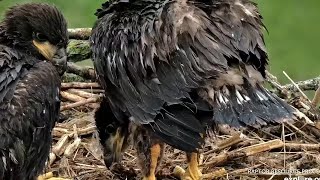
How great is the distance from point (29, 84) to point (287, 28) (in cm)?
782

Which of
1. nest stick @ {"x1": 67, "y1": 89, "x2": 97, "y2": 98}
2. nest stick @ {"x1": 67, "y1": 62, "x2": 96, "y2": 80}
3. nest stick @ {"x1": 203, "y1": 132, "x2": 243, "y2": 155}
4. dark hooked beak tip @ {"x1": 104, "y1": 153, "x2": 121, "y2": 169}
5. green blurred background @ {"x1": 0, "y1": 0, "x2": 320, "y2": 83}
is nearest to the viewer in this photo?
dark hooked beak tip @ {"x1": 104, "y1": 153, "x2": 121, "y2": 169}

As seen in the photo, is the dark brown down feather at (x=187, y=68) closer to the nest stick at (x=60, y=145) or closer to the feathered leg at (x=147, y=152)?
the feathered leg at (x=147, y=152)

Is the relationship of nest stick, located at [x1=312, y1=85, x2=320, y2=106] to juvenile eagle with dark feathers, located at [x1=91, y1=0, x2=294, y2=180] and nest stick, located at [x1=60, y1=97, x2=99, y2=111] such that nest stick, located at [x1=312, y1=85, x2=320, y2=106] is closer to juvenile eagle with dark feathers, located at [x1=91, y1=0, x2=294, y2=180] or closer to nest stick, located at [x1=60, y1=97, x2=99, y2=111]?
juvenile eagle with dark feathers, located at [x1=91, y1=0, x2=294, y2=180]

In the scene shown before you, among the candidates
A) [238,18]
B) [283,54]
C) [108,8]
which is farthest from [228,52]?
[283,54]

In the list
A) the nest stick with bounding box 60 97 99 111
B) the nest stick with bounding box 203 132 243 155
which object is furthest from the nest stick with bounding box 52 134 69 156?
the nest stick with bounding box 203 132 243 155

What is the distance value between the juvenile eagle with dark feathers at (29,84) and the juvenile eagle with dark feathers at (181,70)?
1.41 feet

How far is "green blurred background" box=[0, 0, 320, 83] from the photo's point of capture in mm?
12844

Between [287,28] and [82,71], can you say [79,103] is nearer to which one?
[82,71]

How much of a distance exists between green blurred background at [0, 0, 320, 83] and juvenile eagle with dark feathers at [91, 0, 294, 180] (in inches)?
226

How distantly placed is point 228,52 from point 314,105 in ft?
5.24

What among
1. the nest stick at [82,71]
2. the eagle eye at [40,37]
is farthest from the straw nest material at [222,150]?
the eagle eye at [40,37]

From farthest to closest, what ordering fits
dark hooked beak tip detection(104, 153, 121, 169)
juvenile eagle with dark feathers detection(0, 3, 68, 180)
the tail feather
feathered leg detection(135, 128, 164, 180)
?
dark hooked beak tip detection(104, 153, 121, 169) → feathered leg detection(135, 128, 164, 180) → the tail feather → juvenile eagle with dark feathers detection(0, 3, 68, 180)

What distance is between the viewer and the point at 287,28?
44.8 ft

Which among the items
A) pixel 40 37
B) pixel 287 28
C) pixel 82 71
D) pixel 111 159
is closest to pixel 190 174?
pixel 111 159
